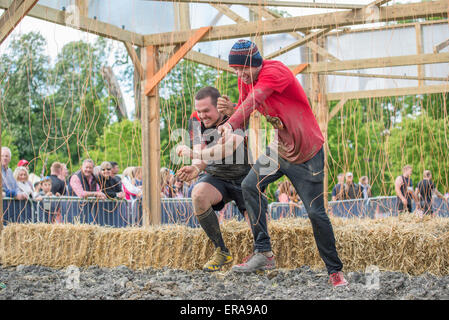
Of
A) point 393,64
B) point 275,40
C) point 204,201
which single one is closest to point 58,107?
point 275,40

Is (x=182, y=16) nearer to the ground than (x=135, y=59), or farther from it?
farther from it

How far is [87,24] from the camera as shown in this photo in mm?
4574

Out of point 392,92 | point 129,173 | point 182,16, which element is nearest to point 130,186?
point 129,173

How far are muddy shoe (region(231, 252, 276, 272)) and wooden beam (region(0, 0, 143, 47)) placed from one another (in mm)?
2416

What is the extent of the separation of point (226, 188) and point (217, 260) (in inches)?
21.3

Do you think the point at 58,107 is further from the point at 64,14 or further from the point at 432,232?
the point at 432,232

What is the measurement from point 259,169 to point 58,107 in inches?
841

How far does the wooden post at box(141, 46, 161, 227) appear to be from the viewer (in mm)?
5320

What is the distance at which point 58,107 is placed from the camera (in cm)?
2306

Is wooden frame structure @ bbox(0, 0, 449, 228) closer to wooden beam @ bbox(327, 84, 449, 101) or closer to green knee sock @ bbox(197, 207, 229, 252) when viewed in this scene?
green knee sock @ bbox(197, 207, 229, 252)

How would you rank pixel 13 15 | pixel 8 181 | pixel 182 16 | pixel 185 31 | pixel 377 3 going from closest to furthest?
pixel 13 15
pixel 377 3
pixel 185 31
pixel 182 16
pixel 8 181

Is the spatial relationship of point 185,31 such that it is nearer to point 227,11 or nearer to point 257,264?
point 227,11

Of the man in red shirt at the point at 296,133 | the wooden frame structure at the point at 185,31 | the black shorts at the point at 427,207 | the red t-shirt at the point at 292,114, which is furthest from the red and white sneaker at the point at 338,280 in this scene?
the black shorts at the point at 427,207
